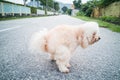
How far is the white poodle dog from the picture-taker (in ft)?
10.7

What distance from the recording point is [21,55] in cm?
445

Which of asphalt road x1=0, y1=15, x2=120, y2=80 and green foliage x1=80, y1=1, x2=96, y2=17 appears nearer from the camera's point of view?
asphalt road x1=0, y1=15, x2=120, y2=80

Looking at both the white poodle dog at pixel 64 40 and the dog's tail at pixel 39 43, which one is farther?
the dog's tail at pixel 39 43

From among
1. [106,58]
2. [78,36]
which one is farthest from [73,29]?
[106,58]

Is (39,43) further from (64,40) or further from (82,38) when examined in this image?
(82,38)

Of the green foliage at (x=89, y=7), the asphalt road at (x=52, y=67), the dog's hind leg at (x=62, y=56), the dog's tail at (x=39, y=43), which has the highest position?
the green foliage at (x=89, y=7)

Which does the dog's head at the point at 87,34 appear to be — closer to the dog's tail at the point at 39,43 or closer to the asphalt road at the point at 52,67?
the asphalt road at the point at 52,67

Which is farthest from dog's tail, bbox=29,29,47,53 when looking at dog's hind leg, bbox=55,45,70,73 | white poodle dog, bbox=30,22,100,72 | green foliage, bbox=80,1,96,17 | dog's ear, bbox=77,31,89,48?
green foliage, bbox=80,1,96,17

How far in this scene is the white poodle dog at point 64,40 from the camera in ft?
10.7

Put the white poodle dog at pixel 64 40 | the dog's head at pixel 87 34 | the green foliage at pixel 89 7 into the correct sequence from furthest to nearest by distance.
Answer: the green foliage at pixel 89 7, the dog's head at pixel 87 34, the white poodle dog at pixel 64 40

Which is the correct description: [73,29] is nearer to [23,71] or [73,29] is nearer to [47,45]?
[47,45]

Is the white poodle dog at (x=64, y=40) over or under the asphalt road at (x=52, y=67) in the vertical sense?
over

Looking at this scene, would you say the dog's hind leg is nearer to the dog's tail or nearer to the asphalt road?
the asphalt road

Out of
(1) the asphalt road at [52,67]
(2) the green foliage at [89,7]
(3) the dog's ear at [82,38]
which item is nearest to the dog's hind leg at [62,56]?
(1) the asphalt road at [52,67]
